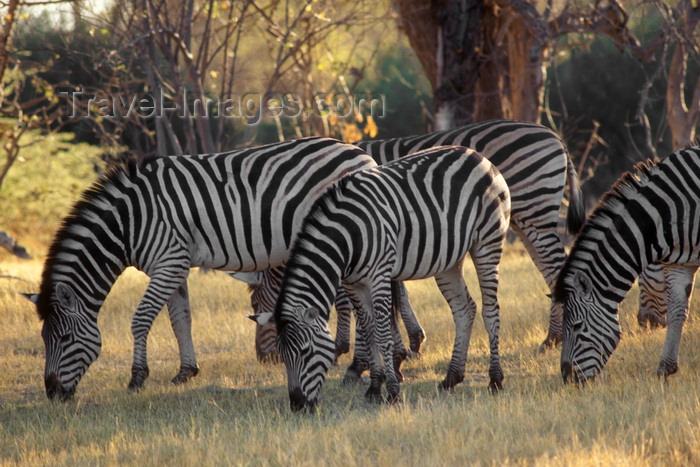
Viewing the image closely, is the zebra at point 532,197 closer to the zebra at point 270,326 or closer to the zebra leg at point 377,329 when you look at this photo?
the zebra at point 270,326

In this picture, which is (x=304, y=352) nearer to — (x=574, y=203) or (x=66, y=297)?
(x=66, y=297)

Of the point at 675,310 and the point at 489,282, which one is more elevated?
the point at 489,282

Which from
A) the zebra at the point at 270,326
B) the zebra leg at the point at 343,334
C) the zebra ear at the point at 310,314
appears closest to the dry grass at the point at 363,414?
the zebra at the point at 270,326

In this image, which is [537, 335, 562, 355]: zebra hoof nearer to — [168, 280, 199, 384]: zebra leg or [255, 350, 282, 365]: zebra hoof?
[255, 350, 282, 365]: zebra hoof

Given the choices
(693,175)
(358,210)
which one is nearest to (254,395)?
(358,210)

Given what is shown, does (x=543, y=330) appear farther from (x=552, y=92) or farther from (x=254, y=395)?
(x=552, y=92)

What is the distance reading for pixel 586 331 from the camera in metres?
5.56

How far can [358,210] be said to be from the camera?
5375mm

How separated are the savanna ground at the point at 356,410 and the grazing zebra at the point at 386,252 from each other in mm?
386

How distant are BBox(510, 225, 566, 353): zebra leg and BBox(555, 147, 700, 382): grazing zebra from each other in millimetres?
1598

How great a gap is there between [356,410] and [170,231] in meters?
2.35

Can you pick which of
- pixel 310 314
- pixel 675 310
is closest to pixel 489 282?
pixel 675 310

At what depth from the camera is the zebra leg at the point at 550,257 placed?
7.25m

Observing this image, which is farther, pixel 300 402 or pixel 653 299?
pixel 653 299
